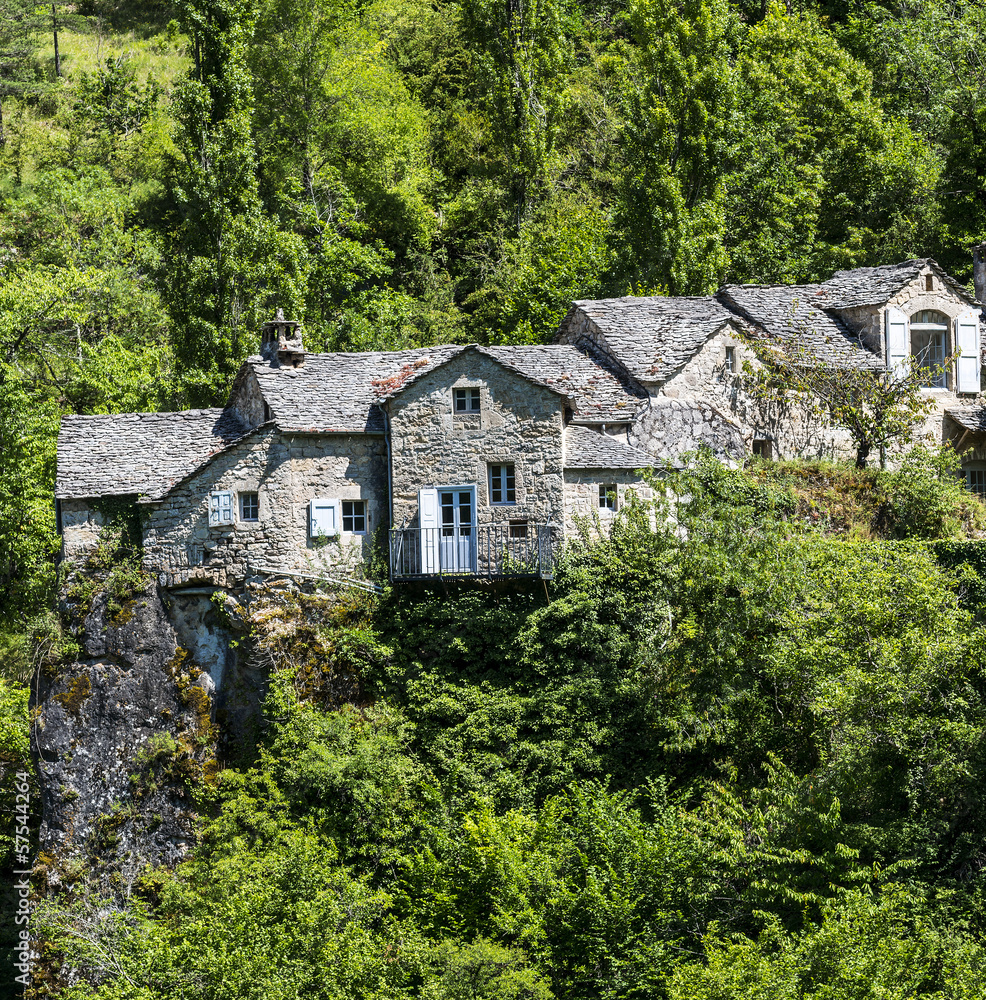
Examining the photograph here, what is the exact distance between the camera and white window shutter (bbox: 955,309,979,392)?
44.5 metres

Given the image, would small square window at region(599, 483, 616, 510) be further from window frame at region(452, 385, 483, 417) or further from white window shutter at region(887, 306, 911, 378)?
white window shutter at region(887, 306, 911, 378)

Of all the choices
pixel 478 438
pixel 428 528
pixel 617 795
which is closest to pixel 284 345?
pixel 478 438

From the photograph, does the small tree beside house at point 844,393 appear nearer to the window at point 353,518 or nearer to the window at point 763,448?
the window at point 763,448

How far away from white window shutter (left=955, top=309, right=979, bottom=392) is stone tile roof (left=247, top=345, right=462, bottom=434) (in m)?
16.7

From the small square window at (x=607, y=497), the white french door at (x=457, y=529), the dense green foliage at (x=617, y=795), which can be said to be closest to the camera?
the dense green foliage at (x=617, y=795)

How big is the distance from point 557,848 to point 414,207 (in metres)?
35.7

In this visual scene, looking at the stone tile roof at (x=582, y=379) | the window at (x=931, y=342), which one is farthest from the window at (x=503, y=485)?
the window at (x=931, y=342)

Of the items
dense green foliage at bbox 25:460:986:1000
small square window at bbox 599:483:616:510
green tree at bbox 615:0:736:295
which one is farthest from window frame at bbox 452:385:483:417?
green tree at bbox 615:0:736:295

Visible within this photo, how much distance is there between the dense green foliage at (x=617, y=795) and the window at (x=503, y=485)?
7.46 ft

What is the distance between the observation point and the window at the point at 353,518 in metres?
37.2

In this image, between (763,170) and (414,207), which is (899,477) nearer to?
(763,170)

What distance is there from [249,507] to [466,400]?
20.5 feet

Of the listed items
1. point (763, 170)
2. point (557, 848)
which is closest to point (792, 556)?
point (557, 848)

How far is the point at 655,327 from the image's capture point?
42.7 m
